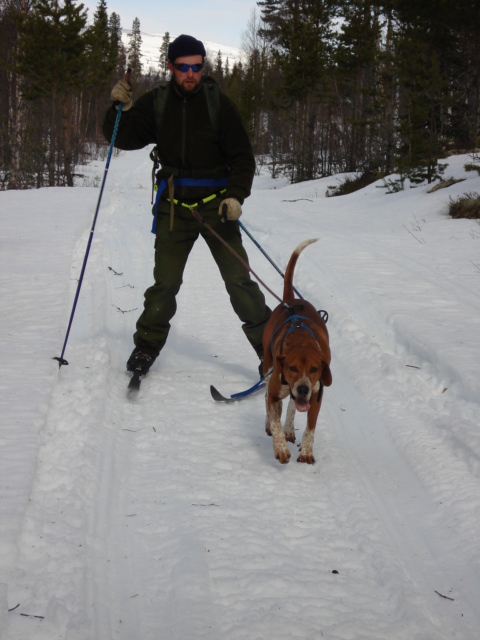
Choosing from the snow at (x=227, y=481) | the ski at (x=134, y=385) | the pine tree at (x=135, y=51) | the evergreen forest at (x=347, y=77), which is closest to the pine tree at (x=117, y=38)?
the pine tree at (x=135, y=51)

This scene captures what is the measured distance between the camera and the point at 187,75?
406cm

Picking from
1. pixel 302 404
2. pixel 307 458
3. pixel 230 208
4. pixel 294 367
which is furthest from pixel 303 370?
pixel 230 208

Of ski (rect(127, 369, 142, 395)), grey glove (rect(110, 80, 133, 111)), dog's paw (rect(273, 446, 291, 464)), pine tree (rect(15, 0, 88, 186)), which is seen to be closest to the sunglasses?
grey glove (rect(110, 80, 133, 111))

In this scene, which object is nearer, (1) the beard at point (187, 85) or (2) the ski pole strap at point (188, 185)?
(1) the beard at point (187, 85)

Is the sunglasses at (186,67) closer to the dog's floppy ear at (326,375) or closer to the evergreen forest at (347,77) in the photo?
the dog's floppy ear at (326,375)

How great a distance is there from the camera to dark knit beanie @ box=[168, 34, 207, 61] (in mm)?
3999

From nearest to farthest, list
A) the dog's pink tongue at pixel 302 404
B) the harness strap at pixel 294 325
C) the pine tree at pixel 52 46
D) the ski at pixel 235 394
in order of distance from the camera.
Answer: the dog's pink tongue at pixel 302 404 < the harness strap at pixel 294 325 < the ski at pixel 235 394 < the pine tree at pixel 52 46

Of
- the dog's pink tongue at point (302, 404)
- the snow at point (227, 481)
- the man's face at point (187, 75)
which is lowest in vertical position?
the snow at point (227, 481)

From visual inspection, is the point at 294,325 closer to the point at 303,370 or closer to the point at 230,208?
the point at 303,370

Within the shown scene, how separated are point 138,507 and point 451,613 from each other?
5.02ft

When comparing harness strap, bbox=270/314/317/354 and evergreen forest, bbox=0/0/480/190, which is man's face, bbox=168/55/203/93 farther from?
evergreen forest, bbox=0/0/480/190

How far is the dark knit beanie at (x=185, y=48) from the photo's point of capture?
3999 mm

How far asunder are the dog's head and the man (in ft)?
4.78

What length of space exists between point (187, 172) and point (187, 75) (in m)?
0.68
